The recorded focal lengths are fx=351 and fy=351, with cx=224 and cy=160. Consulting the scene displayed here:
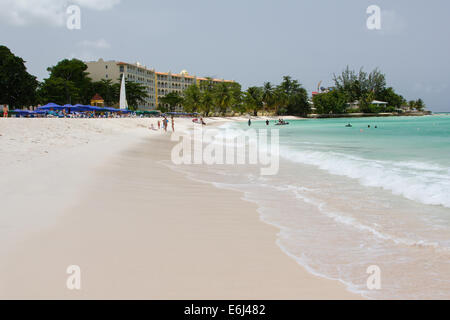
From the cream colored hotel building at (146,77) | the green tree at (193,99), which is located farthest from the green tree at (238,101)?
the cream colored hotel building at (146,77)

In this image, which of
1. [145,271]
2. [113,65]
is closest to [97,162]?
[145,271]

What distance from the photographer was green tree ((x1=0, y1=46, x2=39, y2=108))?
200ft

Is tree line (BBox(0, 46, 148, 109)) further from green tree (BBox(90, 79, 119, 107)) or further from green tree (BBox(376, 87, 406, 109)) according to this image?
green tree (BBox(376, 87, 406, 109))

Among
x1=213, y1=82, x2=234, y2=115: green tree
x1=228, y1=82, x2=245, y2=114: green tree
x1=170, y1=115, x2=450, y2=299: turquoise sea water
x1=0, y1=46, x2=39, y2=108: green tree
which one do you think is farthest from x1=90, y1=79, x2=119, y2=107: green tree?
x1=170, y1=115, x2=450, y2=299: turquoise sea water

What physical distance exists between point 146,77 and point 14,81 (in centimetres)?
7275

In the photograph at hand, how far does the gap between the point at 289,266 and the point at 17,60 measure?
73.1 metres

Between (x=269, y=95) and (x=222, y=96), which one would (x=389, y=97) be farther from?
(x=222, y=96)

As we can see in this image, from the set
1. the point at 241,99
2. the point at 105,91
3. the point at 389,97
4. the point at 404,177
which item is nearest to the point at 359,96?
the point at 389,97

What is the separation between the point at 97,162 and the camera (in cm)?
1066

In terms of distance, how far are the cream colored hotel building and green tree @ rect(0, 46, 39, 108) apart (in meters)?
33.6

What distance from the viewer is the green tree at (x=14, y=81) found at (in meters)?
60.9
